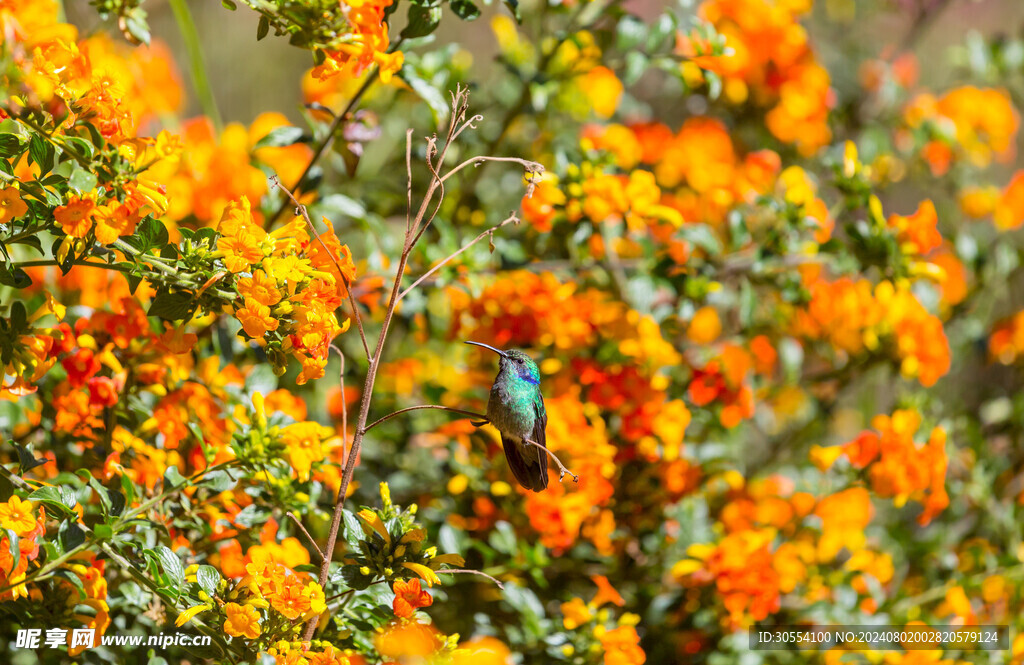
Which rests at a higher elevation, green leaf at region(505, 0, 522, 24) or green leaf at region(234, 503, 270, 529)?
green leaf at region(505, 0, 522, 24)

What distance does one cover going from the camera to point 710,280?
1.16m

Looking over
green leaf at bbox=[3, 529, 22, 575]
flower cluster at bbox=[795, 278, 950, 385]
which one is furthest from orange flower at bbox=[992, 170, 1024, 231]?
green leaf at bbox=[3, 529, 22, 575]

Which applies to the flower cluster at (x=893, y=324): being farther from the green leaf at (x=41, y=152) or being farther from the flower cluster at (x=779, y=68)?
the green leaf at (x=41, y=152)

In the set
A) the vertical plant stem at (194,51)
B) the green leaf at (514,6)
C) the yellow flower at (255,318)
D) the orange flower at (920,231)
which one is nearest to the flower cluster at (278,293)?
the yellow flower at (255,318)

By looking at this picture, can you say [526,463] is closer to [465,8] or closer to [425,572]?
[425,572]

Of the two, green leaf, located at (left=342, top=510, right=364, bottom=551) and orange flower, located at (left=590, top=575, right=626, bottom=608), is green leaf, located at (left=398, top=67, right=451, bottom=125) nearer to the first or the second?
green leaf, located at (left=342, top=510, right=364, bottom=551)

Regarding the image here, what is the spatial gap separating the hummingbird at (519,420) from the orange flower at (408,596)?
0.13 meters

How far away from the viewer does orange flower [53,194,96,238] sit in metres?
0.64

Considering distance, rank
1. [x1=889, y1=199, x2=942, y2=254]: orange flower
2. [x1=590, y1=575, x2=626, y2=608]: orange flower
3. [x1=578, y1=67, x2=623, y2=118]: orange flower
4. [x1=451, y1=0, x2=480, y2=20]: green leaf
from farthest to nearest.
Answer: [x1=578, y1=67, x2=623, y2=118]: orange flower, [x1=889, y1=199, x2=942, y2=254]: orange flower, [x1=590, y1=575, x2=626, y2=608]: orange flower, [x1=451, y1=0, x2=480, y2=20]: green leaf

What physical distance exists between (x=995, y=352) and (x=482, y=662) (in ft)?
4.02

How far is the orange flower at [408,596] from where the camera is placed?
2.17 ft

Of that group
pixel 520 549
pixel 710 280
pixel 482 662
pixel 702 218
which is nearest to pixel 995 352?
pixel 702 218

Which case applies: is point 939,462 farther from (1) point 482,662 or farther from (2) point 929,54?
(2) point 929,54

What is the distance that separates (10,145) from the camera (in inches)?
25.6
